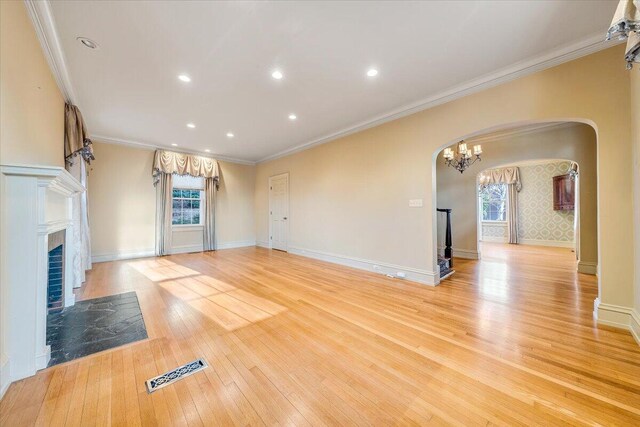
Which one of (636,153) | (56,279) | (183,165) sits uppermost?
(183,165)

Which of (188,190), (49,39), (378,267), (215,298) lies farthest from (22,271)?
(188,190)

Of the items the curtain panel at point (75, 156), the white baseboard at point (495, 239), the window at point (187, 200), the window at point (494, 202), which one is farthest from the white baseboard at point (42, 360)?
the window at point (494, 202)

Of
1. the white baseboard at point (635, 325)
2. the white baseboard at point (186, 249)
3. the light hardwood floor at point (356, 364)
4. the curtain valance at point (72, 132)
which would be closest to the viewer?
the light hardwood floor at point (356, 364)

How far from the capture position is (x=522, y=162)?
5.48 meters

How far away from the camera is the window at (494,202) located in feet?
27.9

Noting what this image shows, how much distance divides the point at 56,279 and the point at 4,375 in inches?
65.5

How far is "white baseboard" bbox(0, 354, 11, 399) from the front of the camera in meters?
1.45

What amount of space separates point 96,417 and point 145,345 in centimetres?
80

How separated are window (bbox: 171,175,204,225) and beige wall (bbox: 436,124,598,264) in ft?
22.2

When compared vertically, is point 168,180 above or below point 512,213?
above

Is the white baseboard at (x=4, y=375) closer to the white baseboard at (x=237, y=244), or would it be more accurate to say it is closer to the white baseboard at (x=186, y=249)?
the white baseboard at (x=186, y=249)

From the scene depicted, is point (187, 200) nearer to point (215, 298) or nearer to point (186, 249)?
point (186, 249)

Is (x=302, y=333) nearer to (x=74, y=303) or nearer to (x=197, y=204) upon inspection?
(x=74, y=303)

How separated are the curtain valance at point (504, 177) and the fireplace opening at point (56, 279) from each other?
1107cm
